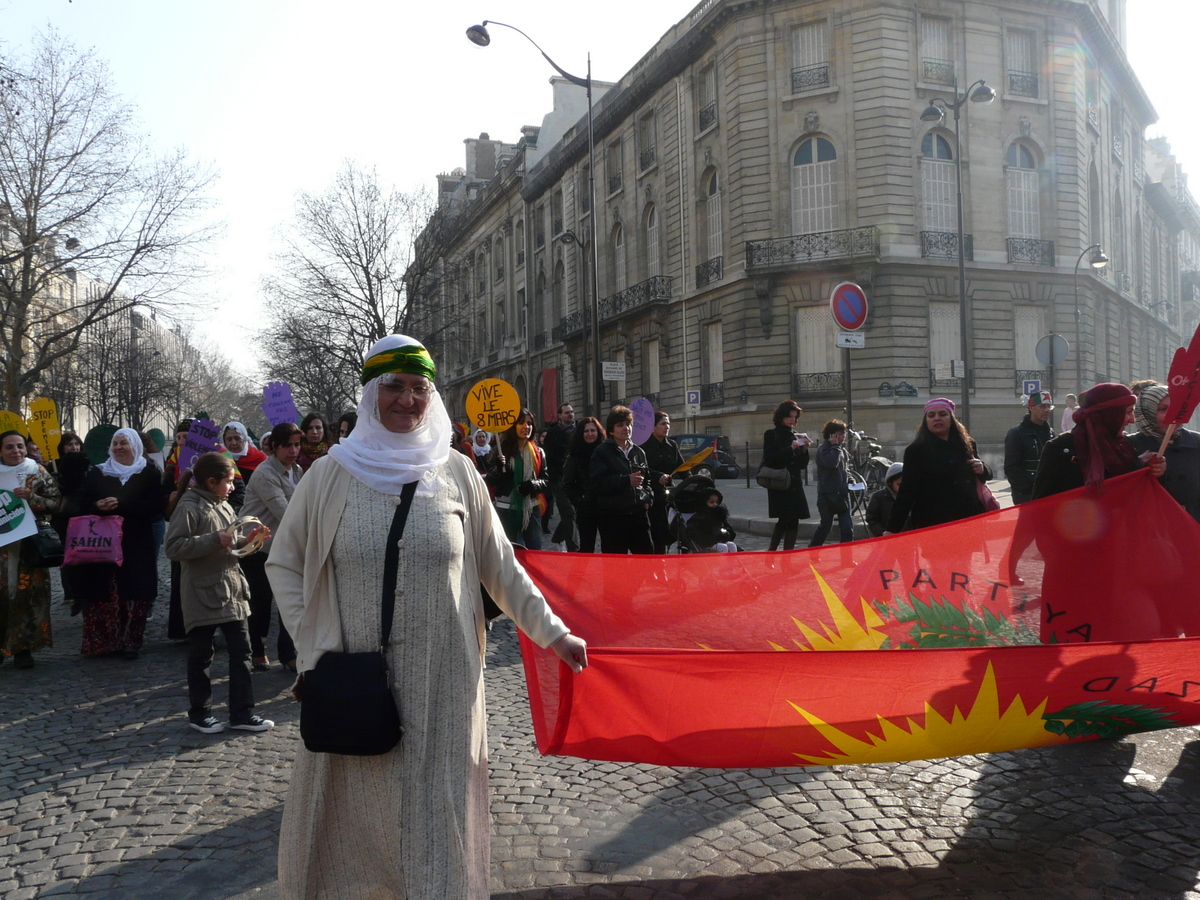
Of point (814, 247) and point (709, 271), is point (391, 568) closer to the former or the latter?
point (814, 247)

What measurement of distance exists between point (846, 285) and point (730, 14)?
2160 cm

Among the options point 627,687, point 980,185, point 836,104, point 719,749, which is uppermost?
point 836,104

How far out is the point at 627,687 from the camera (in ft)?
9.61

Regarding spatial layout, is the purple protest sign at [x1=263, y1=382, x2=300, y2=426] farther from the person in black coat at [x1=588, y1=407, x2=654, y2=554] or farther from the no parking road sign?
the no parking road sign

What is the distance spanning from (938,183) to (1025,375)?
21.0 ft

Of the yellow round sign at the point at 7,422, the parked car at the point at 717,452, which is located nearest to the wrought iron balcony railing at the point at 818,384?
the parked car at the point at 717,452

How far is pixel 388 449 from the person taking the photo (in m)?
2.58

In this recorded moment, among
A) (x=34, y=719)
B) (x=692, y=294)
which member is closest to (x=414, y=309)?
(x=692, y=294)

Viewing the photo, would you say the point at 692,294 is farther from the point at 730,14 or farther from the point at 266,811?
the point at 266,811

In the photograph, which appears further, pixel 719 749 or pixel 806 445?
pixel 806 445

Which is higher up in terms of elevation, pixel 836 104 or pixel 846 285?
pixel 836 104

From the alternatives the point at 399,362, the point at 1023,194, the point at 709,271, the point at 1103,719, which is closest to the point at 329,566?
the point at 399,362

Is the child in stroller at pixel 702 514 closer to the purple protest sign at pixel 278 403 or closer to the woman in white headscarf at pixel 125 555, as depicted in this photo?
the woman in white headscarf at pixel 125 555

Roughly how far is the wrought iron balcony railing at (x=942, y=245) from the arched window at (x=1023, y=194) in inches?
66.8
